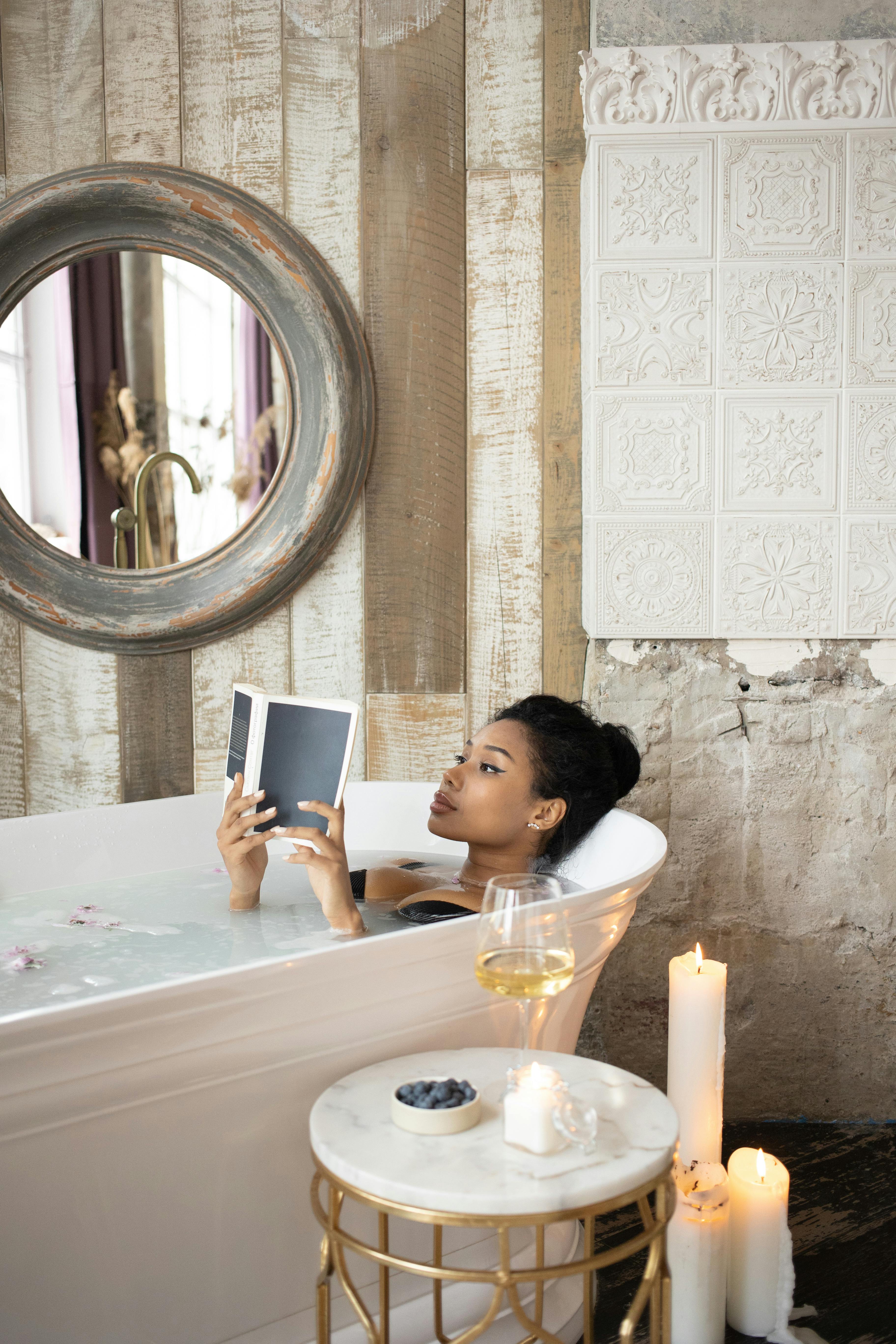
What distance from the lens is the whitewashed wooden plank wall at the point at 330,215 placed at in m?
2.17

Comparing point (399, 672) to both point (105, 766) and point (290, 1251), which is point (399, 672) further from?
point (290, 1251)

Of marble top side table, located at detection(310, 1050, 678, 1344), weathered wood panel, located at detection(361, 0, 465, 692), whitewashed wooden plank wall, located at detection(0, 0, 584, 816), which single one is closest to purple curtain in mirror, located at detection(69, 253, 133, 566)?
whitewashed wooden plank wall, located at detection(0, 0, 584, 816)

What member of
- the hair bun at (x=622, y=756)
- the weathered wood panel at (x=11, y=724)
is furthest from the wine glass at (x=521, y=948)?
the weathered wood panel at (x=11, y=724)

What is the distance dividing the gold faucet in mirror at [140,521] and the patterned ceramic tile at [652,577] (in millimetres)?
975

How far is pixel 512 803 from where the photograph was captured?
5.47ft

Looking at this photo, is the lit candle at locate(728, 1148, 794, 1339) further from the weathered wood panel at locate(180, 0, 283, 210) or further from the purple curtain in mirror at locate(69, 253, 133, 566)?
the weathered wood panel at locate(180, 0, 283, 210)

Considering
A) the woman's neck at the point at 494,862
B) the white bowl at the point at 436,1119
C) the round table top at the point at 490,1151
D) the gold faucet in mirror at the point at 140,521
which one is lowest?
the round table top at the point at 490,1151

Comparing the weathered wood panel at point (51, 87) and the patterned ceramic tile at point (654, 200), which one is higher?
the weathered wood panel at point (51, 87)

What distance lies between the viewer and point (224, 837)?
61.9 inches

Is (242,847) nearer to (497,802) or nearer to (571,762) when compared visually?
(497,802)

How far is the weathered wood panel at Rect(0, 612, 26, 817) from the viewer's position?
2.25 metres

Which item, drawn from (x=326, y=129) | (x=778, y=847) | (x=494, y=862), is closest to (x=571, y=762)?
(x=494, y=862)

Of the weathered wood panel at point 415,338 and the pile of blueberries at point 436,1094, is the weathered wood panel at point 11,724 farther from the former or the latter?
the pile of blueberries at point 436,1094

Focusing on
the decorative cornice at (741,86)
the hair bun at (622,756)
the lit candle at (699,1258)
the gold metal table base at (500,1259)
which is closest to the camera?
the gold metal table base at (500,1259)
